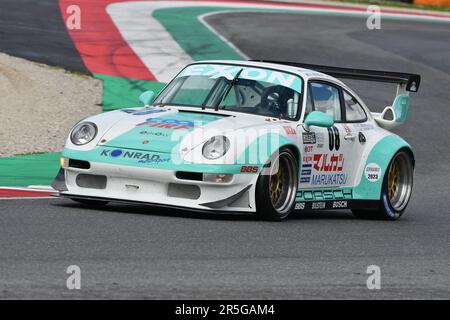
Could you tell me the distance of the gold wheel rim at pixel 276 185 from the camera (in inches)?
371

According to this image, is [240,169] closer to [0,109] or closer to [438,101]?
[0,109]

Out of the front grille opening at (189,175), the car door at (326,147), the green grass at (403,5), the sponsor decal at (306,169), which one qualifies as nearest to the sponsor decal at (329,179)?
the car door at (326,147)

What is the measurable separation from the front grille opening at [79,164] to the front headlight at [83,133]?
6.0 inches

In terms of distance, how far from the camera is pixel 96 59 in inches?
794

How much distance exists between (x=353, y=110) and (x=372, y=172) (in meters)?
0.65

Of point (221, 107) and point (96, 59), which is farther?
point (96, 59)

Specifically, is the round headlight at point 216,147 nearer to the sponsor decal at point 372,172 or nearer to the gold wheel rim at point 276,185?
the gold wheel rim at point 276,185

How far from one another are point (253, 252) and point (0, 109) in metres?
8.54

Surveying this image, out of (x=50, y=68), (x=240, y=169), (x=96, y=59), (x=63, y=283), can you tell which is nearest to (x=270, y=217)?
(x=240, y=169)

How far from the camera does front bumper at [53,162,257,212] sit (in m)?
8.95

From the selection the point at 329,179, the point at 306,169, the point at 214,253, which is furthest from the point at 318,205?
the point at 214,253

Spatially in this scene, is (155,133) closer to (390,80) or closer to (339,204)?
(339,204)
